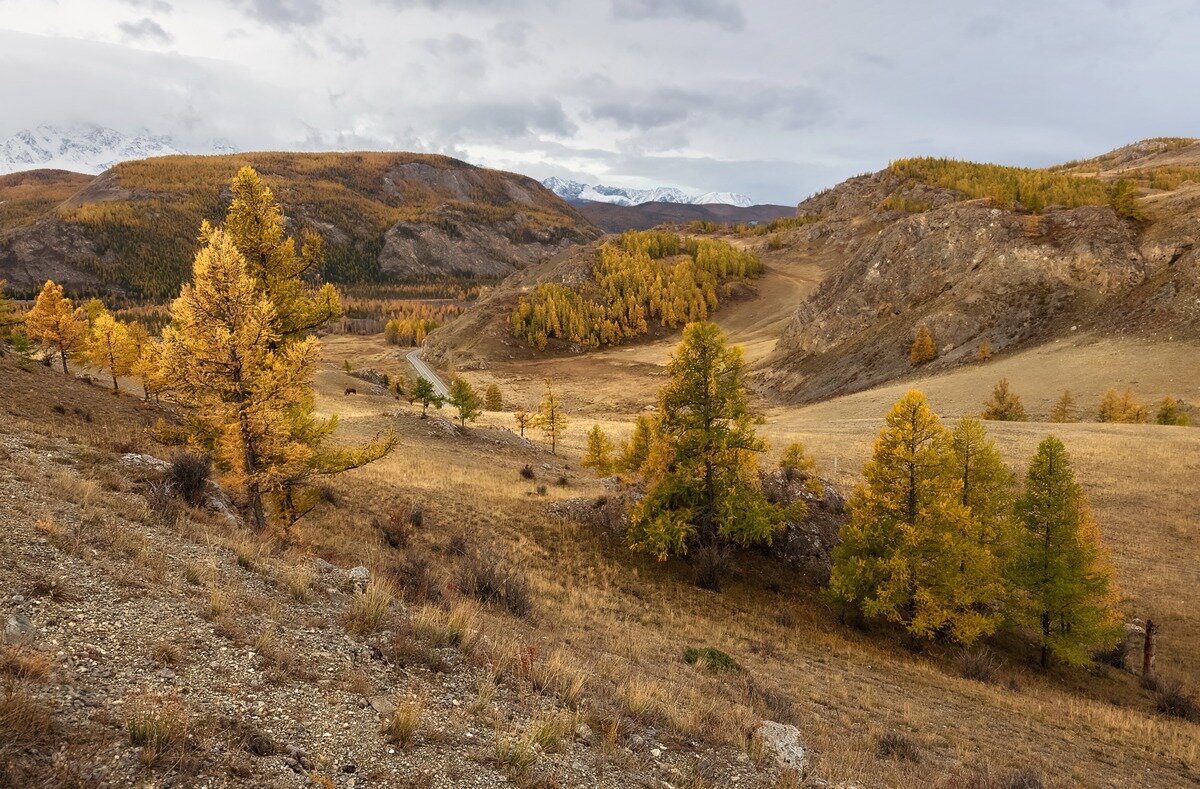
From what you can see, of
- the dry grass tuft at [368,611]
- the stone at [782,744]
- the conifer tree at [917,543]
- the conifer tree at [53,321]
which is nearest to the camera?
the stone at [782,744]

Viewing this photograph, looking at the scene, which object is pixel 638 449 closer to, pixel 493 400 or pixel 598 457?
pixel 598 457

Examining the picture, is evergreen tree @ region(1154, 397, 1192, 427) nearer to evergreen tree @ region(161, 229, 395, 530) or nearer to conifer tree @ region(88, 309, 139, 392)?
evergreen tree @ region(161, 229, 395, 530)

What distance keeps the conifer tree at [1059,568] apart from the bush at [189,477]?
2600cm

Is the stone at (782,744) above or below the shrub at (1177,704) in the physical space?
above

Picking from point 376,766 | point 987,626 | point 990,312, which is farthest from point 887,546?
point 990,312

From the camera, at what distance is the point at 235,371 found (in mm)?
14445

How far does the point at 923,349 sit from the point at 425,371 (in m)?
86.2

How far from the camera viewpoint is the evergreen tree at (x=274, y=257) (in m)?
16.7

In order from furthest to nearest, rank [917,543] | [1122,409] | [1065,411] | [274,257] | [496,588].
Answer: [1065,411] < [1122,409] < [917,543] < [274,257] < [496,588]

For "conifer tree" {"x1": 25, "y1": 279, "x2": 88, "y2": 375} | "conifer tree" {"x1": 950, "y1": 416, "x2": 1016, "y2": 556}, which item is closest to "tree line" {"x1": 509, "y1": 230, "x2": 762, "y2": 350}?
"conifer tree" {"x1": 25, "y1": 279, "x2": 88, "y2": 375}

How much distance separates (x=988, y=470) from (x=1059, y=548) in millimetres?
3414

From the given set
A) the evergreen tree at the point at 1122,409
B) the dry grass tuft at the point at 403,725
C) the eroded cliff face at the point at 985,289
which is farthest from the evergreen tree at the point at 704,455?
the eroded cliff face at the point at 985,289

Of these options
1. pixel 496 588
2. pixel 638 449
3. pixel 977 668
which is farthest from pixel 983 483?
pixel 496 588

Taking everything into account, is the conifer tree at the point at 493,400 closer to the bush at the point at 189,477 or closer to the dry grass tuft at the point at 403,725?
the bush at the point at 189,477
